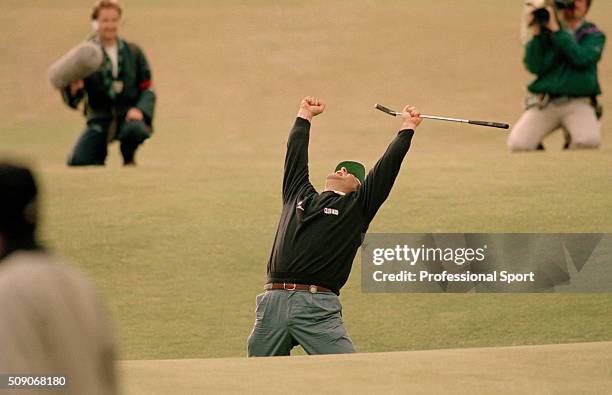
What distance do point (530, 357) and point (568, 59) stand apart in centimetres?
522

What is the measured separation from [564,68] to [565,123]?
425 millimetres

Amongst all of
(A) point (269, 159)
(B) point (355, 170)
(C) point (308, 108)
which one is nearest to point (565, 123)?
(A) point (269, 159)

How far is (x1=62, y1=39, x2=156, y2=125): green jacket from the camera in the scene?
31.8 feet

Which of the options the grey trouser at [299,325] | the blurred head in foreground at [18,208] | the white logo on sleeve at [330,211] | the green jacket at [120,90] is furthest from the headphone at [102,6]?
the blurred head in foreground at [18,208]

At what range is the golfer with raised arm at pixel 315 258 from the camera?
5.84m

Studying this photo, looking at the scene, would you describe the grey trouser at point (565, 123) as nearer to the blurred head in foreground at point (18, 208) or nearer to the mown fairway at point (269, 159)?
the mown fairway at point (269, 159)

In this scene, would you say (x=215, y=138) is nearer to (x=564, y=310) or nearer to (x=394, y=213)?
(x=394, y=213)

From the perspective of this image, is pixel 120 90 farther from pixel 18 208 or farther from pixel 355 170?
pixel 18 208

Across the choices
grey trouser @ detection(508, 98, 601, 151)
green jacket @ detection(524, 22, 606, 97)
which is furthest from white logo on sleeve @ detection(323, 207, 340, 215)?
grey trouser @ detection(508, 98, 601, 151)

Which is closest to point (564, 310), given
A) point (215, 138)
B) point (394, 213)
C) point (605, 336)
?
point (605, 336)

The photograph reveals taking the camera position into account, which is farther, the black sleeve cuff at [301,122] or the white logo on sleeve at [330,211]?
the black sleeve cuff at [301,122]

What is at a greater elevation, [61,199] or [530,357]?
[61,199]

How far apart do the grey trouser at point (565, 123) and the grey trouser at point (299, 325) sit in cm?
469

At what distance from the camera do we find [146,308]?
812 centimetres
